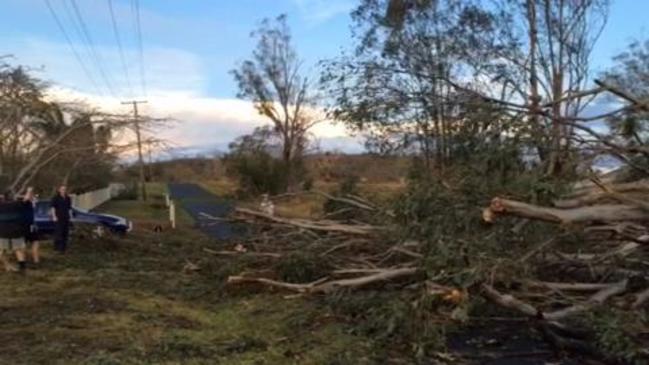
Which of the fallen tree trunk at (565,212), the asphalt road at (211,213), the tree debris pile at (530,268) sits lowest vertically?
the asphalt road at (211,213)

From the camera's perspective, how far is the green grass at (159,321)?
8.20m

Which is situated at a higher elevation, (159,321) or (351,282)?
(351,282)

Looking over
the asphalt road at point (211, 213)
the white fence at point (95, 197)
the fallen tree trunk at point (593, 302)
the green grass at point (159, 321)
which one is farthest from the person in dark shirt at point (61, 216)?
the white fence at point (95, 197)

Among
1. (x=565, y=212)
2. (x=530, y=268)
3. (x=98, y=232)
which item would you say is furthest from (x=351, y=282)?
(x=98, y=232)

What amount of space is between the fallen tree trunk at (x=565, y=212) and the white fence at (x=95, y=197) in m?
30.0

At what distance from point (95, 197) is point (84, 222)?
2779 cm

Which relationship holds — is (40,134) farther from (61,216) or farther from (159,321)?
(159,321)

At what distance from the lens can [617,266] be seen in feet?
32.3

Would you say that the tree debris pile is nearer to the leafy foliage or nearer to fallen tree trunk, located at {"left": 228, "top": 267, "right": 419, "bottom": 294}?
fallen tree trunk, located at {"left": 228, "top": 267, "right": 419, "bottom": 294}

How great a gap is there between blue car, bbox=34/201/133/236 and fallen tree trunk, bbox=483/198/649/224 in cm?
1689

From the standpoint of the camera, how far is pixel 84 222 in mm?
25203

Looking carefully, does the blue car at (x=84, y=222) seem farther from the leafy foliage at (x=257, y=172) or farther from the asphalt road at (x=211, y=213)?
the leafy foliage at (x=257, y=172)

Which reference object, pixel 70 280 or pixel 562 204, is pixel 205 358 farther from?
pixel 70 280

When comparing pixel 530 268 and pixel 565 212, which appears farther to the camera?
pixel 530 268
